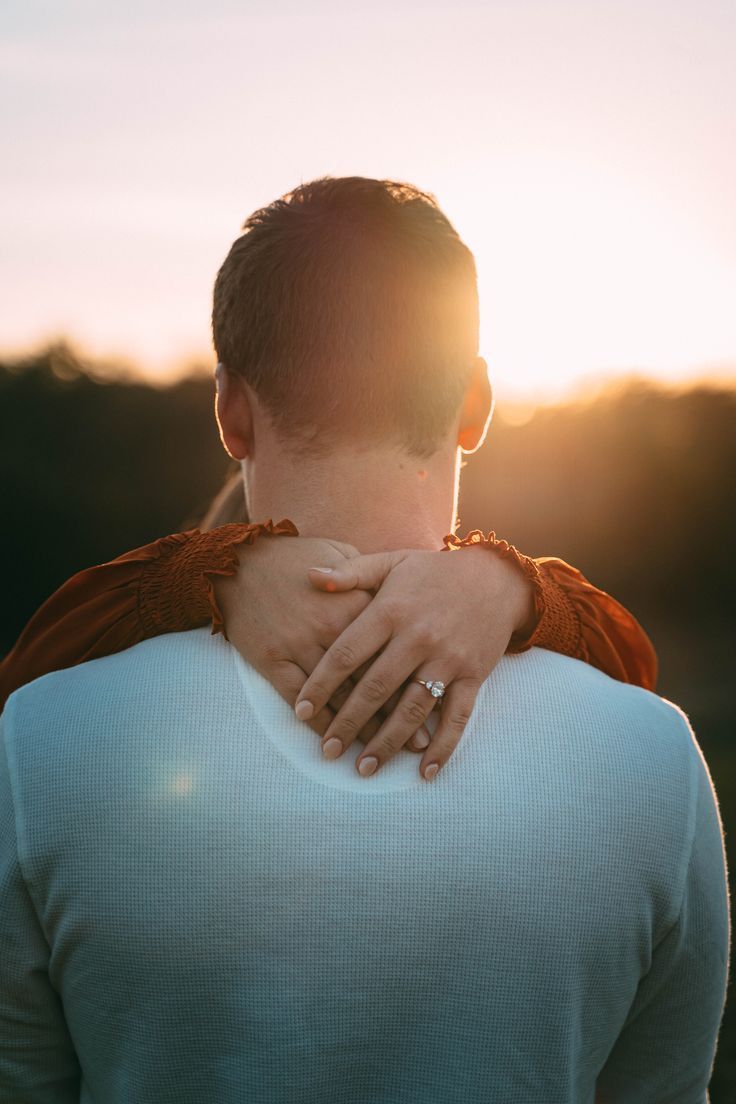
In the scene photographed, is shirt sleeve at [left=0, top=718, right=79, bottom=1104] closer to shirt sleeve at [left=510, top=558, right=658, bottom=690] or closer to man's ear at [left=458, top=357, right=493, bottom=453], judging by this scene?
shirt sleeve at [left=510, top=558, right=658, bottom=690]

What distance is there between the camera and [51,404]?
10.3 meters

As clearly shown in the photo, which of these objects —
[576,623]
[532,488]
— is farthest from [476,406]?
[532,488]

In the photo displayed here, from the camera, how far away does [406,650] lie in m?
1.38

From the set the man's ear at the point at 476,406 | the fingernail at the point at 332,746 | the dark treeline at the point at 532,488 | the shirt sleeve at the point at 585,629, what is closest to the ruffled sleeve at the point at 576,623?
the shirt sleeve at the point at 585,629

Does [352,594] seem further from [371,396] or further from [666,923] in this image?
[666,923]

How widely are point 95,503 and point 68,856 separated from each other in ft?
31.4

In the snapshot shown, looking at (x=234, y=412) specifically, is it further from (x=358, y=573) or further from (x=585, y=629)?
(x=585, y=629)

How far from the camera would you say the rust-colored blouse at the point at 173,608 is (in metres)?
1.52

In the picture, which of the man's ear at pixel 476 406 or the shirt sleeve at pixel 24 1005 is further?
the man's ear at pixel 476 406

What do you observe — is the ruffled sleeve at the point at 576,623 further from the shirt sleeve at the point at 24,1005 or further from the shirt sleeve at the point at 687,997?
the shirt sleeve at the point at 24,1005

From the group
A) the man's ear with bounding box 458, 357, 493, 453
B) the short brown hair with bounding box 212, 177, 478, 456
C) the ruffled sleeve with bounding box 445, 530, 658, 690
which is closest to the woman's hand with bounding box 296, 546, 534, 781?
the ruffled sleeve with bounding box 445, 530, 658, 690

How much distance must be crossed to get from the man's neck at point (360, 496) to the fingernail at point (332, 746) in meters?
0.35

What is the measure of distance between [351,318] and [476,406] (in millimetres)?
312

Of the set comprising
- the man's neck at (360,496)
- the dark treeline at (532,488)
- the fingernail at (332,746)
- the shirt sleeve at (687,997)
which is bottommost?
the dark treeline at (532,488)
